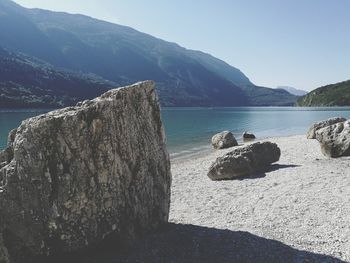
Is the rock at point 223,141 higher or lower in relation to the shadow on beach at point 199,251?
lower

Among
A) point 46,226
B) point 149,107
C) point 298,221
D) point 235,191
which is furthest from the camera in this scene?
point 235,191

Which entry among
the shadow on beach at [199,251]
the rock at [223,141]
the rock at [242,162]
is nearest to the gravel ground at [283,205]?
the shadow on beach at [199,251]

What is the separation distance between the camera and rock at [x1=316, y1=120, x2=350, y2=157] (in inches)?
1128

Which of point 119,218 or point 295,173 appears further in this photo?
point 295,173

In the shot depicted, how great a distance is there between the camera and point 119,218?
12617 millimetres

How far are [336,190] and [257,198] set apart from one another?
3754 mm

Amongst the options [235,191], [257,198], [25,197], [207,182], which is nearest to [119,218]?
[25,197]

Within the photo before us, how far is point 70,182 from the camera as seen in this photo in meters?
11.5

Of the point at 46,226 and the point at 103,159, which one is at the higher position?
the point at 103,159

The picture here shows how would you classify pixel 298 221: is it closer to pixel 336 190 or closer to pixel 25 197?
pixel 336 190

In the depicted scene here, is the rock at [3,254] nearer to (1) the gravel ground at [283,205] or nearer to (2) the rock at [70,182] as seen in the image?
(2) the rock at [70,182]

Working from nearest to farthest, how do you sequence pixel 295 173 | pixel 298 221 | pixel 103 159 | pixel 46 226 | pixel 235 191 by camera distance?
1. pixel 46 226
2. pixel 103 159
3. pixel 298 221
4. pixel 235 191
5. pixel 295 173

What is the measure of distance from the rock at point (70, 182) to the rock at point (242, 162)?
13.8 meters

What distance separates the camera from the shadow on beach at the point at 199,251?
39.7ft
